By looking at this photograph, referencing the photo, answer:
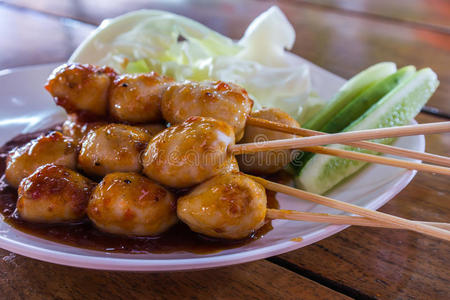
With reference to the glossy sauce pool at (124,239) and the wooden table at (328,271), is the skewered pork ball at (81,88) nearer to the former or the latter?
the glossy sauce pool at (124,239)

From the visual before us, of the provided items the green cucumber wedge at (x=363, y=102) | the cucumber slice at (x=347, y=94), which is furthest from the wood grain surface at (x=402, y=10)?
the green cucumber wedge at (x=363, y=102)

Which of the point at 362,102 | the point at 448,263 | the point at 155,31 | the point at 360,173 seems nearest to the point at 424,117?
the point at 362,102

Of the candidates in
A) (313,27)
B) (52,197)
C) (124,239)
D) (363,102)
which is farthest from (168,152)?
(313,27)

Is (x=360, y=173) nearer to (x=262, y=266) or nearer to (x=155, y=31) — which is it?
(x=262, y=266)

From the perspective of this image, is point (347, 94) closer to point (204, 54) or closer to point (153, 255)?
point (204, 54)

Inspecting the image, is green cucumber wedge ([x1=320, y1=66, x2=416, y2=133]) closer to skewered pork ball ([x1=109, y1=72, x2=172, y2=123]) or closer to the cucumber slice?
the cucumber slice

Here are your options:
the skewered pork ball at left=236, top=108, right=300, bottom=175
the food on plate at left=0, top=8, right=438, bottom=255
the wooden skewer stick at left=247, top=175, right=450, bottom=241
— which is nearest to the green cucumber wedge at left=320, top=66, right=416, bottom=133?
the food on plate at left=0, top=8, right=438, bottom=255
